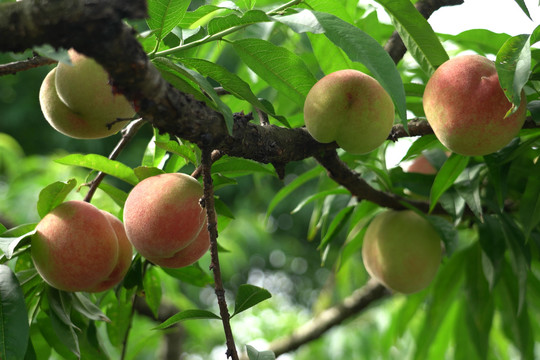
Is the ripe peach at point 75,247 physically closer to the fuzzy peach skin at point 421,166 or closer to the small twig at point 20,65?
the small twig at point 20,65

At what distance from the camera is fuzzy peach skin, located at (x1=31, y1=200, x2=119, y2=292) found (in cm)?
61

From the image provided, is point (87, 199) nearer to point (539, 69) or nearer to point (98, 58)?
point (98, 58)

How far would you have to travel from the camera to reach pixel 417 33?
2.02ft

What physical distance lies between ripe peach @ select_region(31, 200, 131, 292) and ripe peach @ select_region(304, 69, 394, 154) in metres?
0.25

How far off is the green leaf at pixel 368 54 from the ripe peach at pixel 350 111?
0.08 m

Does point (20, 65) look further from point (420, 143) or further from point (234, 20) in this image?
point (420, 143)

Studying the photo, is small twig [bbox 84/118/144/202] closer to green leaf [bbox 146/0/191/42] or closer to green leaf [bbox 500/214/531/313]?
green leaf [bbox 146/0/191/42]

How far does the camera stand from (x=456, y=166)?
732 millimetres

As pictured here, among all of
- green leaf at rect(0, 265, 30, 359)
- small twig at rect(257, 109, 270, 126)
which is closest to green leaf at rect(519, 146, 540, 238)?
small twig at rect(257, 109, 270, 126)

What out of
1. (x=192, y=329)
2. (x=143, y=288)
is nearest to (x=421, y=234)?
(x=143, y=288)

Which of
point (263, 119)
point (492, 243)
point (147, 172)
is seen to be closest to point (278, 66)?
Answer: point (263, 119)

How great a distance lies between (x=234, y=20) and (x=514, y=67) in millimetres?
258

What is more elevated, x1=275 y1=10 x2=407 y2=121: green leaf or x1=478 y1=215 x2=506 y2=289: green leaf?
x1=275 y1=10 x2=407 y2=121: green leaf

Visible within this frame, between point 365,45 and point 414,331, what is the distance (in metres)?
1.09
